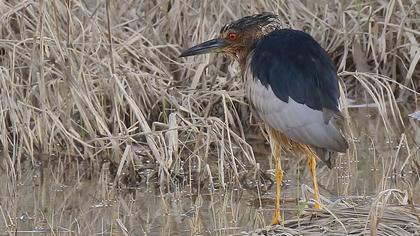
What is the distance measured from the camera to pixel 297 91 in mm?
5879

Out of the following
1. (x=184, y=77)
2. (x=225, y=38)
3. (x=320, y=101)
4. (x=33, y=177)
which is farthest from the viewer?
(x=184, y=77)

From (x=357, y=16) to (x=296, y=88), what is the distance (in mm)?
2861

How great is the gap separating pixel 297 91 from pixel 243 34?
2.65 feet

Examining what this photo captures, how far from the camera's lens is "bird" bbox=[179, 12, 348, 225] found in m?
5.78

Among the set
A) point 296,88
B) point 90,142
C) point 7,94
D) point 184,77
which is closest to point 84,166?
point 90,142

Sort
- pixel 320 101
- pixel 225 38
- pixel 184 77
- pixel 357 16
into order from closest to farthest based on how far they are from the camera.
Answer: pixel 320 101
pixel 225 38
pixel 184 77
pixel 357 16

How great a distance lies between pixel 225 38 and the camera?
6719mm

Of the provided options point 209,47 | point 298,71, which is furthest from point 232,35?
point 298,71

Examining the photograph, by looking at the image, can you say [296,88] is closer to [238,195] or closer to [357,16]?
[238,195]

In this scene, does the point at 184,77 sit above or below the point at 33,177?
above

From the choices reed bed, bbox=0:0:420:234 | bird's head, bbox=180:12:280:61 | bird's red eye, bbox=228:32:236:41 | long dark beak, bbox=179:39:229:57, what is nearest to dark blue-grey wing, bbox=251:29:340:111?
bird's head, bbox=180:12:280:61

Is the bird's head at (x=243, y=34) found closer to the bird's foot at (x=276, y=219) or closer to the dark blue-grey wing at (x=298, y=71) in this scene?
the dark blue-grey wing at (x=298, y=71)

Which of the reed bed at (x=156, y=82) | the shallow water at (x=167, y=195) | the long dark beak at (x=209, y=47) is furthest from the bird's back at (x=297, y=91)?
the reed bed at (x=156, y=82)

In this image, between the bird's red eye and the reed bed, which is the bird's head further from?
the reed bed
